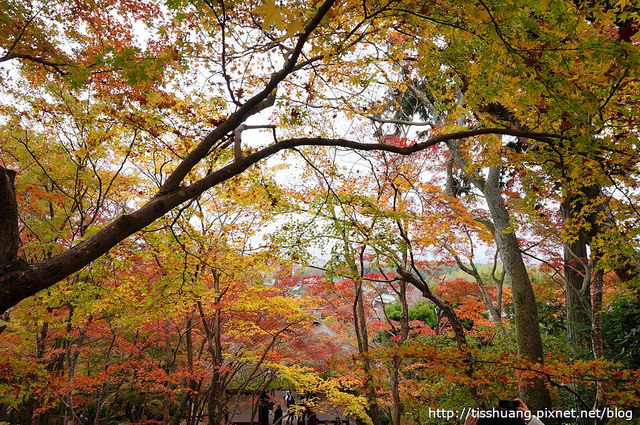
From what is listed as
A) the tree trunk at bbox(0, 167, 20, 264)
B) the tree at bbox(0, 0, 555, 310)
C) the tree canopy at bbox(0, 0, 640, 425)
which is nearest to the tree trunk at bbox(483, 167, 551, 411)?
the tree canopy at bbox(0, 0, 640, 425)

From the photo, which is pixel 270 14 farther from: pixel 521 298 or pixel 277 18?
pixel 521 298

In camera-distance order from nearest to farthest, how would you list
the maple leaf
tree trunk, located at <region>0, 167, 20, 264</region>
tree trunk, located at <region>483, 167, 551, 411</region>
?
the maple leaf
tree trunk, located at <region>0, 167, 20, 264</region>
tree trunk, located at <region>483, 167, 551, 411</region>

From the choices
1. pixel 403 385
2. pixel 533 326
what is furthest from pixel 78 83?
pixel 403 385

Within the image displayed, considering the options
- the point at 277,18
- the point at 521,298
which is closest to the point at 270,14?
the point at 277,18

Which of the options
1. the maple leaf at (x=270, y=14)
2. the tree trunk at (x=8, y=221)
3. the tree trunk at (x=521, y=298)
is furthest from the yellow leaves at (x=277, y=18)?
the tree trunk at (x=521, y=298)

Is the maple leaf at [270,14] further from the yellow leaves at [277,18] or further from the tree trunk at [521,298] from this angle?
the tree trunk at [521,298]

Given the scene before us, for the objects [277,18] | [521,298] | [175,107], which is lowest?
[521,298]

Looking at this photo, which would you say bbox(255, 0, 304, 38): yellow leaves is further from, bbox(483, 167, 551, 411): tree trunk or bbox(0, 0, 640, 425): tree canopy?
bbox(483, 167, 551, 411): tree trunk

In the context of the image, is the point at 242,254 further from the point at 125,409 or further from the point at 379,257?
the point at 125,409

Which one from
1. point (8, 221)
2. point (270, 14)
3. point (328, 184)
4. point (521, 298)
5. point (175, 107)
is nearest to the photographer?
point (270, 14)

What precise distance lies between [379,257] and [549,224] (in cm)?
771

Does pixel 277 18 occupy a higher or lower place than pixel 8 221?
higher

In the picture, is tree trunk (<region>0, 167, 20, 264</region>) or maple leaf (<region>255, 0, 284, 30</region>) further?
tree trunk (<region>0, 167, 20, 264</region>)

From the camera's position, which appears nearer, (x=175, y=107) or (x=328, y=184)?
(x=328, y=184)
